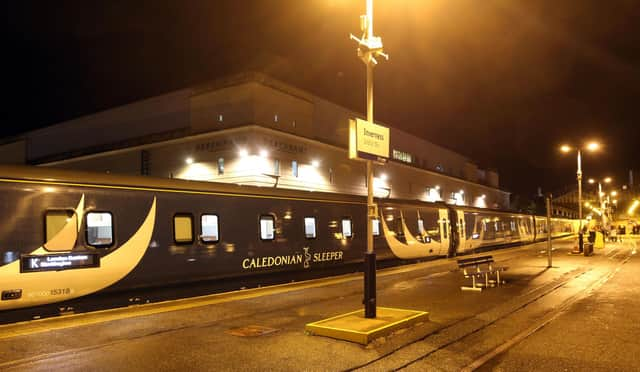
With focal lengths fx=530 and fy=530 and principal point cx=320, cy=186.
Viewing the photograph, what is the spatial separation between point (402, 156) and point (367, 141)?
150 ft

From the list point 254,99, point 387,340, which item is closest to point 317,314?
point 387,340

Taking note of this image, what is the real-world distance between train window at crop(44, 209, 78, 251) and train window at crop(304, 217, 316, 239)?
7.32 m

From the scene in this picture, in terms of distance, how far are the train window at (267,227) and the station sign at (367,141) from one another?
5.76 metres

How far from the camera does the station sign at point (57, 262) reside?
9.46 metres

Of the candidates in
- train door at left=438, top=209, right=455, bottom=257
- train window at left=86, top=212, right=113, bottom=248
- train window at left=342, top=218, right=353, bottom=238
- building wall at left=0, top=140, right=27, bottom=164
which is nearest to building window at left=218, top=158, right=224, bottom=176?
train door at left=438, top=209, right=455, bottom=257

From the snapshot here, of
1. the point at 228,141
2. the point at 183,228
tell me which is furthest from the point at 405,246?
the point at 228,141

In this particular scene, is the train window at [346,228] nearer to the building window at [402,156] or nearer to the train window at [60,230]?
the train window at [60,230]

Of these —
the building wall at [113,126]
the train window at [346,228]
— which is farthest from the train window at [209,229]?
the building wall at [113,126]

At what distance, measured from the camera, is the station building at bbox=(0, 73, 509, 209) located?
3272cm

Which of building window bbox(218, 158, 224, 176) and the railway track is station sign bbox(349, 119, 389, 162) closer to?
the railway track

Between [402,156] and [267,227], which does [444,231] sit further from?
[402,156]

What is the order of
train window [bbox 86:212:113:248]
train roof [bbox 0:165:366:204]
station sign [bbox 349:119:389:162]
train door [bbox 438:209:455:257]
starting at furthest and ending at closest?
train door [bbox 438:209:455:257]
train window [bbox 86:212:113:248]
train roof [bbox 0:165:366:204]
station sign [bbox 349:119:389:162]

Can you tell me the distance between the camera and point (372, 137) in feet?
31.3

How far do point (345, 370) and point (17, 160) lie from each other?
53250 mm
